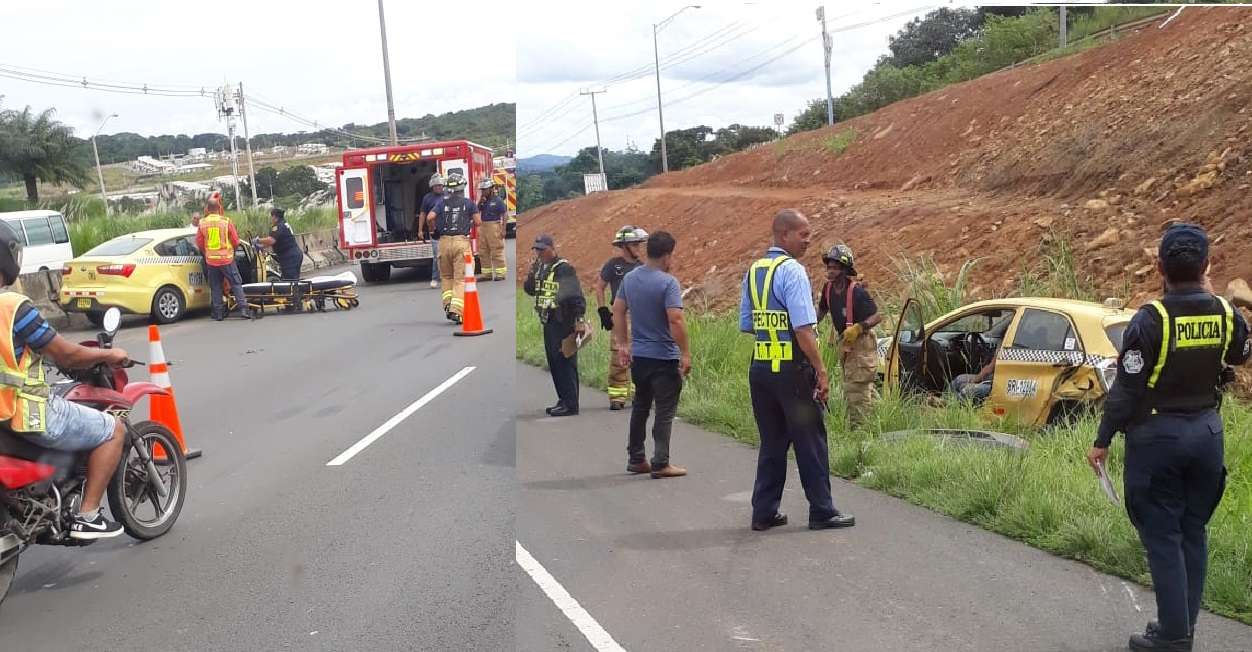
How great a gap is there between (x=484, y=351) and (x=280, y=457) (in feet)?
16.4

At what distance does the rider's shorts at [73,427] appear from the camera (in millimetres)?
5996

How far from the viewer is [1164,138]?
18.1 m

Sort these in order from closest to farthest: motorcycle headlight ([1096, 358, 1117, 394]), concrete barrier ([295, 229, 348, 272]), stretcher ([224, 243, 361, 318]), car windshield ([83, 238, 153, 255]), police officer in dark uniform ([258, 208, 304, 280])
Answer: motorcycle headlight ([1096, 358, 1117, 394]), car windshield ([83, 238, 153, 255]), stretcher ([224, 243, 361, 318]), police officer in dark uniform ([258, 208, 304, 280]), concrete barrier ([295, 229, 348, 272])

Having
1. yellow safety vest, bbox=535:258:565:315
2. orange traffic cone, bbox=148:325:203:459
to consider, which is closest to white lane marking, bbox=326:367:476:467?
orange traffic cone, bbox=148:325:203:459

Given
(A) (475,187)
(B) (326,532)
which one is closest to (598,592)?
(B) (326,532)

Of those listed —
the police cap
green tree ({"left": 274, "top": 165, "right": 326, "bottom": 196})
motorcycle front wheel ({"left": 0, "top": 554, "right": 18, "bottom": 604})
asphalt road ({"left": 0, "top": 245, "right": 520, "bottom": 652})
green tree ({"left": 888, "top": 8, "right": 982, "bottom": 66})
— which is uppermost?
green tree ({"left": 888, "top": 8, "right": 982, "bottom": 66})

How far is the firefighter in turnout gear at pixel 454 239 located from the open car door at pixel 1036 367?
22.6 ft

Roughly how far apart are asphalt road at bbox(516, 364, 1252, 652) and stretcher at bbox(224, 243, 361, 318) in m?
11.6

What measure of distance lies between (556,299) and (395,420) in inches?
64.8

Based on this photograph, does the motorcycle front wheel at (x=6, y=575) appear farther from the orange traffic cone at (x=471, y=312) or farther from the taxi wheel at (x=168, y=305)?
the taxi wheel at (x=168, y=305)

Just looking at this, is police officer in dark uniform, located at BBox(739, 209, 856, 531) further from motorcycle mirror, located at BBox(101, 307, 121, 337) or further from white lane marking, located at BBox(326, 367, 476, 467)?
motorcycle mirror, located at BBox(101, 307, 121, 337)

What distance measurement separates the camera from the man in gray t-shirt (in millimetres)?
8242

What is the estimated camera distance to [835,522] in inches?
273

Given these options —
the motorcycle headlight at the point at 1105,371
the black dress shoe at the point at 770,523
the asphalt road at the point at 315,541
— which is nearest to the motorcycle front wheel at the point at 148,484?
the asphalt road at the point at 315,541
